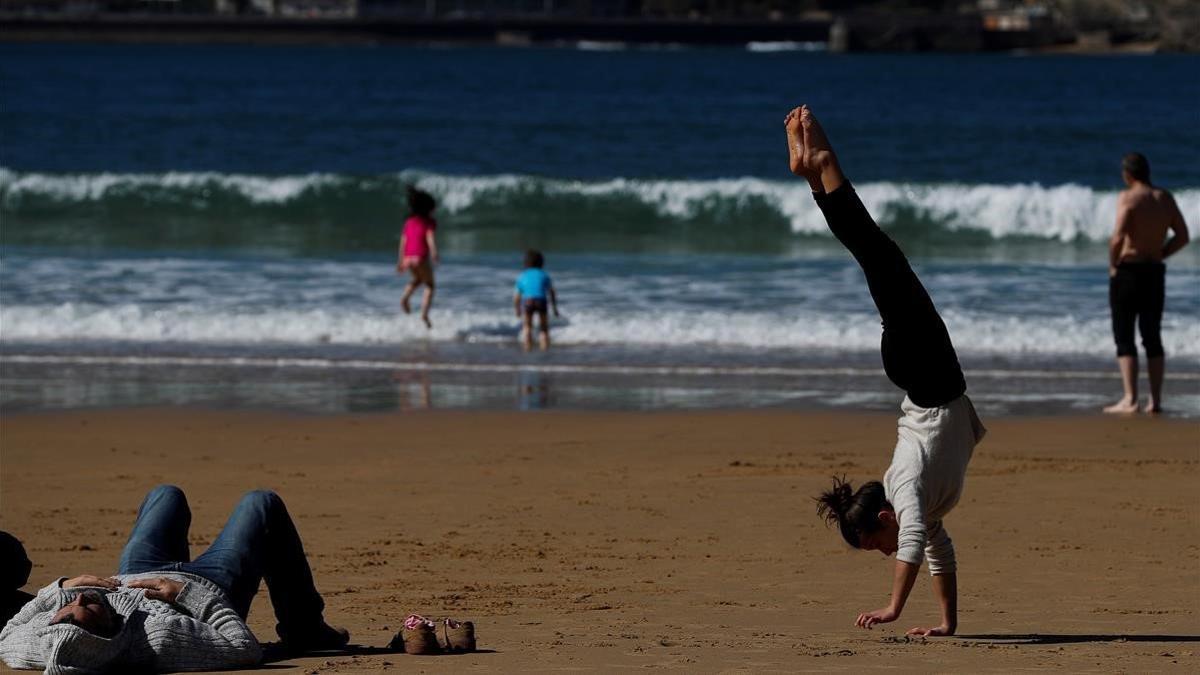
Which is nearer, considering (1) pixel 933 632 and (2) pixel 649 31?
(1) pixel 933 632

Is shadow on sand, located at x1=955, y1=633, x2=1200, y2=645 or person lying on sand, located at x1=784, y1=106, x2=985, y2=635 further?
shadow on sand, located at x1=955, y1=633, x2=1200, y2=645

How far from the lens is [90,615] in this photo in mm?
4781

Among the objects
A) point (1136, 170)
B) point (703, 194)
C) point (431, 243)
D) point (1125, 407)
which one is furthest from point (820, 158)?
point (703, 194)

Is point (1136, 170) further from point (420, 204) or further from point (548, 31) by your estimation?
point (548, 31)

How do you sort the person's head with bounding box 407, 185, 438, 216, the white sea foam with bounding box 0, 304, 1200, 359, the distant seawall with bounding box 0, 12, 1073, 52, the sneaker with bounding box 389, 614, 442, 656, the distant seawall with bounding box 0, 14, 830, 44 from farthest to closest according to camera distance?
the distant seawall with bounding box 0, 14, 830, 44 < the distant seawall with bounding box 0, 12, 1073, 52 < the person's head with bounding box 407, 185, 438, 216 < the white sea foam with bounding box 0, 304, 1200, 359 < the sneaker with bounding box 389, 614, 442, 656

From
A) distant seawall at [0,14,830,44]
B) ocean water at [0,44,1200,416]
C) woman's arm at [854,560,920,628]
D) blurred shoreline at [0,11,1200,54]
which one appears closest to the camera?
woman's arm at [854,560,920,628]

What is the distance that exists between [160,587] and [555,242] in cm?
1886

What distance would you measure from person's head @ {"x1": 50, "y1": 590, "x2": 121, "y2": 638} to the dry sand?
64 centimetres

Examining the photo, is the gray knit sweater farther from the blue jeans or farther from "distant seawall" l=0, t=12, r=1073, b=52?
"distant seawall" l=0, t=12, r=1073, b=52

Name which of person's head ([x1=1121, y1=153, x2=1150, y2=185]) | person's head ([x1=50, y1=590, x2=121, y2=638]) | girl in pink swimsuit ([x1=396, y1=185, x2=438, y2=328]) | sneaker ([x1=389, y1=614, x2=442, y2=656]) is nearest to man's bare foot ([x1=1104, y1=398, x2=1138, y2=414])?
person's head ([x1=1121, y1=153, x2=1150, y2=185])

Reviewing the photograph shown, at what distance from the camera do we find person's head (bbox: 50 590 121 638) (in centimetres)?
477

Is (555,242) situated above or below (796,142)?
below

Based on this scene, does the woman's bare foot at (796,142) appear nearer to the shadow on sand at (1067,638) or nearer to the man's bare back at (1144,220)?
the shadow on sand at (1067,638)

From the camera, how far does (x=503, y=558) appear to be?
24.0ft
